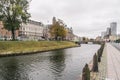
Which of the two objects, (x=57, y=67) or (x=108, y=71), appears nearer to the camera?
(x=108, y=71)

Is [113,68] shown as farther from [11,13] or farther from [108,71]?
[11,13]

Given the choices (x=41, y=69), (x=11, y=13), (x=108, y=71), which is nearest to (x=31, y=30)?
(x=11, y=13)

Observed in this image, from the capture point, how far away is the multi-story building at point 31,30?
133m

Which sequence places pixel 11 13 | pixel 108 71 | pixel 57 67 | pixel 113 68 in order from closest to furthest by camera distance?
pixel 108 71 → pixel 113 68 → pixel 57 67 → pixel 11 13

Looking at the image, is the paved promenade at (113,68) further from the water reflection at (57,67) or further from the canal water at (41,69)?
the water reflection at (57,67)

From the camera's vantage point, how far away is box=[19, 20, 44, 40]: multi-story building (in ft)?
438

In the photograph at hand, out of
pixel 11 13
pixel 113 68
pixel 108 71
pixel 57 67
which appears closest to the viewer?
pixel 108 71

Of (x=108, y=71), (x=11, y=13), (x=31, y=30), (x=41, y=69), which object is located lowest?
(x=41, y=69)

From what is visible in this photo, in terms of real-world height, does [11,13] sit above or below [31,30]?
above

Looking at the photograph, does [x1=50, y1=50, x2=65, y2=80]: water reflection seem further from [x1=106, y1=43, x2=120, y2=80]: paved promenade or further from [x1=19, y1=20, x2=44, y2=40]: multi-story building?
[x1=19, y1=20, x2=44, y2=40]: multi-story building

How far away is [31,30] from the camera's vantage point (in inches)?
5881

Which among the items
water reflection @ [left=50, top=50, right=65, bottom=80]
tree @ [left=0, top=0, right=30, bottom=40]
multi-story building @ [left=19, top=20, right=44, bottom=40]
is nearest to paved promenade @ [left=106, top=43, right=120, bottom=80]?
water reflection @ [left=50, top=50, right=65, bottom=80]

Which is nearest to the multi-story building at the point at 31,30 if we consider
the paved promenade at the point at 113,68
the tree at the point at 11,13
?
the tree at the point at 11,13

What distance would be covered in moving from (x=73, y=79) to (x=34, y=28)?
136077 mm
